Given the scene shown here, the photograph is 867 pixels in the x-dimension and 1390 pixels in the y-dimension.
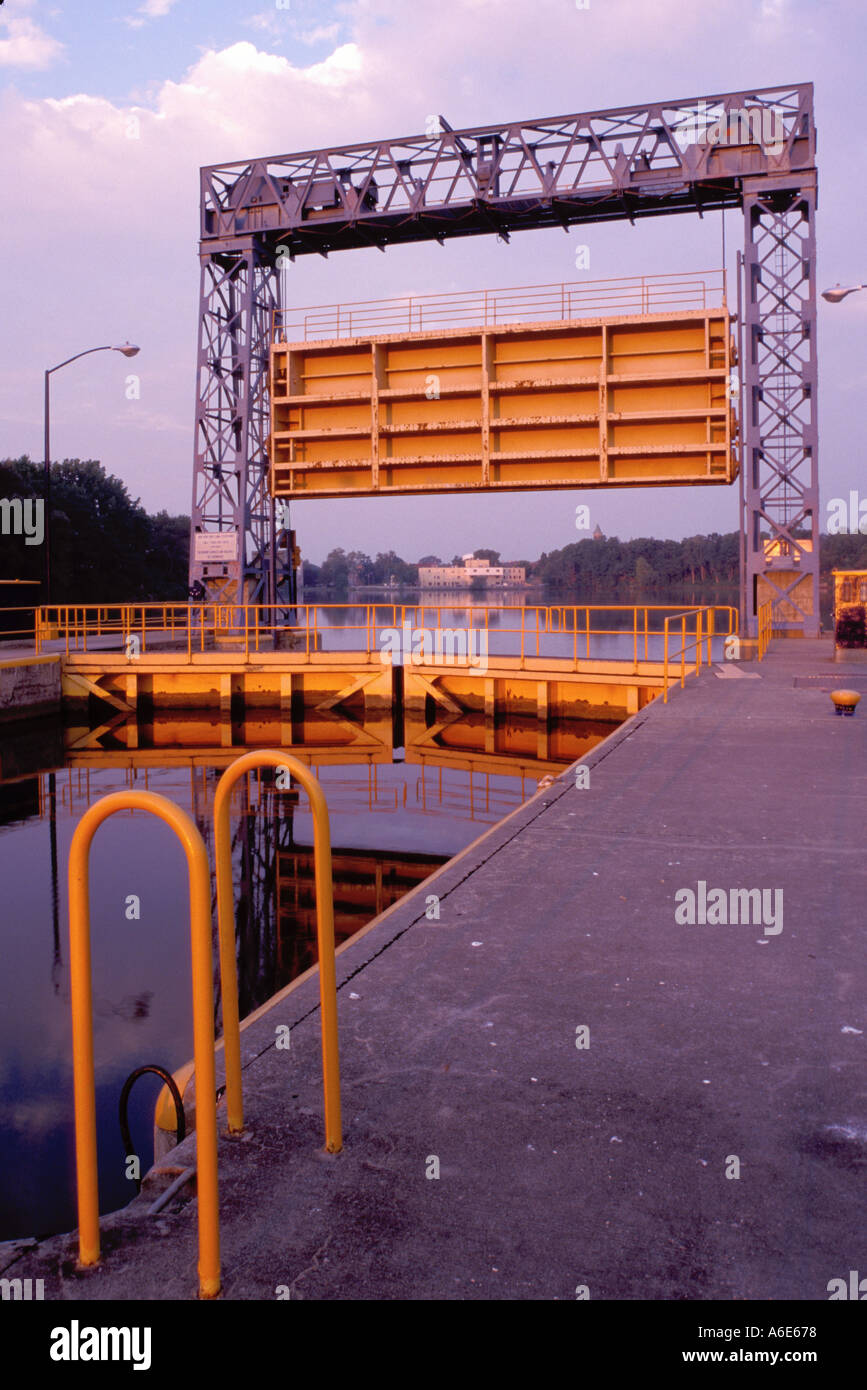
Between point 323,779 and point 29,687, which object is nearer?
point 323,779

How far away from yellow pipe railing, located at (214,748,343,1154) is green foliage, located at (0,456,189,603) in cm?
4304

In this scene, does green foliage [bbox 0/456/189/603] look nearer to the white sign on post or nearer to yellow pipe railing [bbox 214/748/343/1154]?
the white sign on post

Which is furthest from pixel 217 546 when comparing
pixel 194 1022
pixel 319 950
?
pixel 194 1022

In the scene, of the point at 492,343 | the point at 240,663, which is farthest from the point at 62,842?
the point at 492,343

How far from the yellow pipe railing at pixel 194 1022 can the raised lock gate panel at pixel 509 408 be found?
862 inches

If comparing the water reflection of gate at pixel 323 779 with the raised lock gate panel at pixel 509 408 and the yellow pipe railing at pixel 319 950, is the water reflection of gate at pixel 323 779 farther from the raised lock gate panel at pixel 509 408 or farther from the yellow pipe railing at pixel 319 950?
the raised lock gate panel at pixel 509 408

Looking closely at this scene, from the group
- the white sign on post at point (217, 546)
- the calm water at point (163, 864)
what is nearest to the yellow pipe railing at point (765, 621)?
the calm water at point (163, 864)

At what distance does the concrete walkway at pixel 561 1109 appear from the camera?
8.20 feet

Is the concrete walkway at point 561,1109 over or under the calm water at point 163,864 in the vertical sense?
over

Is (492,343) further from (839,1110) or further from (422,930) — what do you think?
(839,1110)

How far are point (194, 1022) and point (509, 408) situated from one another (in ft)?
76.4

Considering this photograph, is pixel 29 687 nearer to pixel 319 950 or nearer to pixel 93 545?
pixel 319 950

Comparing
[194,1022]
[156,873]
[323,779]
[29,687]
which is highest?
[29,687]

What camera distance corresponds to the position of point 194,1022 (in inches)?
95.3
